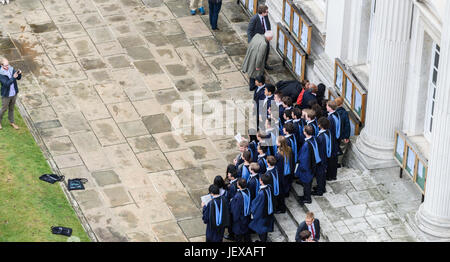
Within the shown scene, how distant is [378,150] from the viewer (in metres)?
21.6

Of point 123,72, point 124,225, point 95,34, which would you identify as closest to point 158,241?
point 124,225

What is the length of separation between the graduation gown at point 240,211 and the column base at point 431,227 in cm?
316

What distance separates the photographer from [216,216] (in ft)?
64.6

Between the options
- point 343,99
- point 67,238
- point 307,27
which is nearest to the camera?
point 67,238

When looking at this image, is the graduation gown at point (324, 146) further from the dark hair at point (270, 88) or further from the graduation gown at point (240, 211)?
the dark hair at point (270, 88)

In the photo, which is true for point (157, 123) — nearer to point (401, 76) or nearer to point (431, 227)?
point (401, 76)

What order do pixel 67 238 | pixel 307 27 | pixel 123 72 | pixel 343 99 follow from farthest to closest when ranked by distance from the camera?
pixel 123 72, pixel 307 27, pixel 343 99, pixel 67 238

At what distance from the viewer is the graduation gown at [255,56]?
972 inches

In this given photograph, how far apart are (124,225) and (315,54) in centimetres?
662

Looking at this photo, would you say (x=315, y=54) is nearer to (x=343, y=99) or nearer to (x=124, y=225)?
(x=343, y=99)

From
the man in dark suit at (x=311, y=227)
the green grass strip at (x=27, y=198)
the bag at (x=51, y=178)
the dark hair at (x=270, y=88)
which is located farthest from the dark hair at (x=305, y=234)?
the bag at (x=51, y=178)

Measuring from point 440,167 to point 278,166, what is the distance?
3229mm

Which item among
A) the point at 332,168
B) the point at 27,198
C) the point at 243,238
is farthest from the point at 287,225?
the point at 27,198

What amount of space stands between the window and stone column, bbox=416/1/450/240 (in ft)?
3.76
